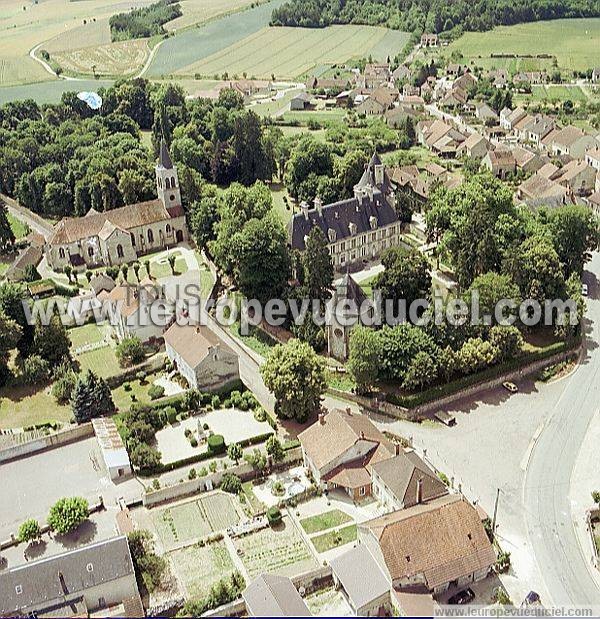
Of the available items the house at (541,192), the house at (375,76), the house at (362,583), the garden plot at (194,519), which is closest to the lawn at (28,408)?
the garden plot at (194,519)

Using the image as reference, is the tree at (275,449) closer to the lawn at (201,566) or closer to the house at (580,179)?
the lawn at (201,566)

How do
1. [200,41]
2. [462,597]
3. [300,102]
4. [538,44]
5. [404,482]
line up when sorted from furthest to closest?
[200,41]
[538,44]
[300,102]
[404,482]
[462,597]

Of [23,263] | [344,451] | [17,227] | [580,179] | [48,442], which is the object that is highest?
[17,227]

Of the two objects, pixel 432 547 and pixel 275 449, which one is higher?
pixel 275 449

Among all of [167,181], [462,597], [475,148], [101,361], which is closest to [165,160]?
[167,181]

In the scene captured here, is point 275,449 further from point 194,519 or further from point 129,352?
point 129,352

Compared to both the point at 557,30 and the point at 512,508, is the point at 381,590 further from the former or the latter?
the point at 557,30

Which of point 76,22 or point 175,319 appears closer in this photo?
point 175,319

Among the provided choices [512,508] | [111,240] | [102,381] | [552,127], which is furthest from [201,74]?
[512,508]
